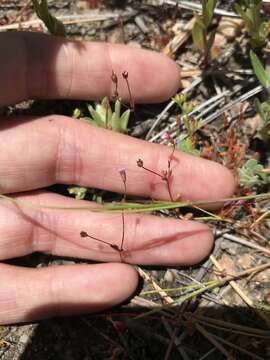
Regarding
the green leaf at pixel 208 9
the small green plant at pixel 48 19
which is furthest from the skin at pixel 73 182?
the green leaf at pixel 208 9

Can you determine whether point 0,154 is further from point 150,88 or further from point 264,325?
point 264,325

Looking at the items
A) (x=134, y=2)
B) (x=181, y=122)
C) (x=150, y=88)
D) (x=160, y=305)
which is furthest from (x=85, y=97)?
(x=160, y=305)

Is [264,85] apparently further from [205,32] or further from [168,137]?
[168,137]

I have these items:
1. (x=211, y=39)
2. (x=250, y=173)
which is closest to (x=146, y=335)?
(x=250, y=173)

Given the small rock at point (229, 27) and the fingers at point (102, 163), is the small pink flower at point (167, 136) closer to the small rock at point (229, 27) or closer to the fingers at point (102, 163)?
the fingers at point (102, 163)

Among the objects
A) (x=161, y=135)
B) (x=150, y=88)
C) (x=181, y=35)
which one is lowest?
(x=161, y=135)

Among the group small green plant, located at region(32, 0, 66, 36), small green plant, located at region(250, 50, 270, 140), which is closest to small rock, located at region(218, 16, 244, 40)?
small green plant, located at region(250, 50, 270, 140)

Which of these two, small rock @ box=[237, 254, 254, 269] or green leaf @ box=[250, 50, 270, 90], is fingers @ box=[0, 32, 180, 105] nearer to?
green leaf @ box=[250, 50, 270, 90]
